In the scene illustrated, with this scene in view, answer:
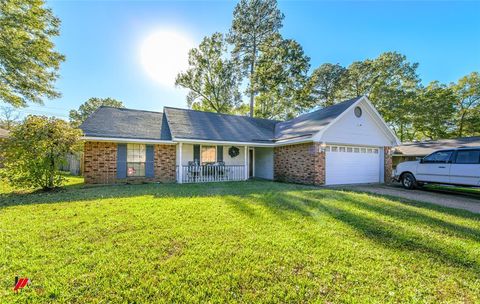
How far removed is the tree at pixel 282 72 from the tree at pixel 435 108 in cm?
1169

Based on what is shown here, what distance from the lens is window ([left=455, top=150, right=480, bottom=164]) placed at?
8.62 m

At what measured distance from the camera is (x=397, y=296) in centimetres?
248

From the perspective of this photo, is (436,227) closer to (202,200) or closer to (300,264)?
(300,264)

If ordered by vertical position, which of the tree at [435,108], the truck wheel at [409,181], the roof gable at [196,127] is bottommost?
the truck wheel at [409,181]

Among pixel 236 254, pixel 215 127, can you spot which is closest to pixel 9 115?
pixel 215 127

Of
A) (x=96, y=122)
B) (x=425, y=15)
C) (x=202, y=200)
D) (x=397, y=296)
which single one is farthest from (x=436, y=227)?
(x=96, y=122)

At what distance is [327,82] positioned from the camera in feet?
86.2

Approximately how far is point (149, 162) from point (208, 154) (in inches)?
136

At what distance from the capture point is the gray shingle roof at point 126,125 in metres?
10.7

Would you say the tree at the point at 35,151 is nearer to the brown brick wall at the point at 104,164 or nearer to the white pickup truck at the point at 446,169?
the brown brick wall at the point at 104,164

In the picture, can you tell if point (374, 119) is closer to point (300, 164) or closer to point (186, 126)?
point (300, 164)

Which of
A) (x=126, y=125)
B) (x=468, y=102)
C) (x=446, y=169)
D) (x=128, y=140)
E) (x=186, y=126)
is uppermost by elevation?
(x=468, y=102)

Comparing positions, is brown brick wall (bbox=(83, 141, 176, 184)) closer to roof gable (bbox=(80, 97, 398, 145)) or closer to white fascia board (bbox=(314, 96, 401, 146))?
roof gable (bbox=(80, 97, 398, 145))

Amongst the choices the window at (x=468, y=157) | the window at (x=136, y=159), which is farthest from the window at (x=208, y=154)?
the window at (x=468, y=157)
